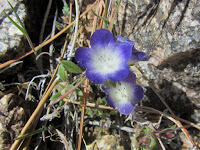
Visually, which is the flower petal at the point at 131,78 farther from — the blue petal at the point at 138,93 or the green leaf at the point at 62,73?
the green leaf at the point at 62,73

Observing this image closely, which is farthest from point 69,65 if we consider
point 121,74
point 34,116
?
point 34,116

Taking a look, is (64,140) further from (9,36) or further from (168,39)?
(168,39)

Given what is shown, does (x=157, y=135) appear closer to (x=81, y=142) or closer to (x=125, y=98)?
(x=125, y=98)

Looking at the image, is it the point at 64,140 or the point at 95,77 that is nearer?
the point at 95,77

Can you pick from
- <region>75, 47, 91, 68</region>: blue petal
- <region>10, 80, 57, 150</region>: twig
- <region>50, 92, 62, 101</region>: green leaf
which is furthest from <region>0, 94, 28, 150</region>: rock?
<region>75, 47, 91, 68</region>: blue petal

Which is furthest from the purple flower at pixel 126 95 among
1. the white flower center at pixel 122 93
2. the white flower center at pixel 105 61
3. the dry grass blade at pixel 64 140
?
the dry grass blade at pixel 64 140

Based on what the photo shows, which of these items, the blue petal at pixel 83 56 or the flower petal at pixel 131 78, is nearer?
the blue petal at pixel 83 56
